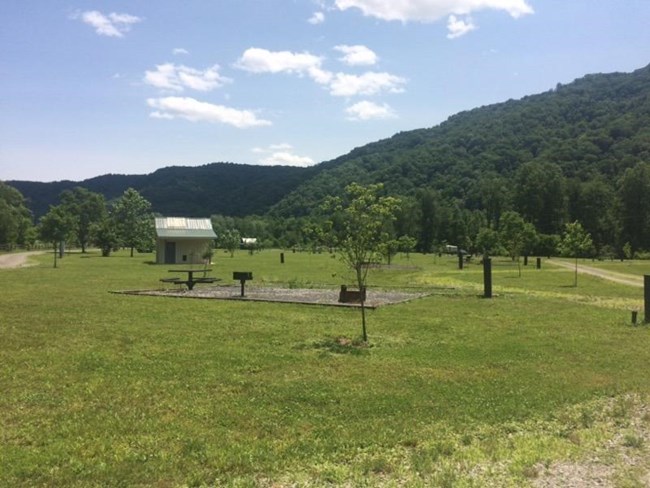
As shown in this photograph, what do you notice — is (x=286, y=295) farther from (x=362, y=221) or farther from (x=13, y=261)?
(x=13, y=261)

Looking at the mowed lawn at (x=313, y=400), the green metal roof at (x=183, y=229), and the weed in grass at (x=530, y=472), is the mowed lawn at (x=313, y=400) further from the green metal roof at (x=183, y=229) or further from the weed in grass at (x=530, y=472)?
the green metal roof at (x=183, y=229)

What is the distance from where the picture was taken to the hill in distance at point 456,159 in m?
106

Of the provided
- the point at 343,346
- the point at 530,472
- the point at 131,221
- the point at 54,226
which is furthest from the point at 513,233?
the point at 131,221

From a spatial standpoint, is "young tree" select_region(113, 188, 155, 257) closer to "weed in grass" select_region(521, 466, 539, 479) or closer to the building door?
the building door

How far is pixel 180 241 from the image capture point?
1966 inches

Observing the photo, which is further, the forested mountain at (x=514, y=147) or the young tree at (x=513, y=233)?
the forested mountain at (x=514, y=147)

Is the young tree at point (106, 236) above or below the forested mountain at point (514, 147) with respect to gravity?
below

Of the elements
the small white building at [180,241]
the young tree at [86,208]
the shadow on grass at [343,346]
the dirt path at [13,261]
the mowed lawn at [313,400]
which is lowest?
the dirt path at [13,261]

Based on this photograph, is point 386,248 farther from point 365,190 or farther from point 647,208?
point 647,208

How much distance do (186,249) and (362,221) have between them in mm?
41273

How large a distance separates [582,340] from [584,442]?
614cm

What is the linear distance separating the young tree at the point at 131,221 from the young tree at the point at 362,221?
63.0 metres

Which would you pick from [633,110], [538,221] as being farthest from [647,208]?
[633,110]

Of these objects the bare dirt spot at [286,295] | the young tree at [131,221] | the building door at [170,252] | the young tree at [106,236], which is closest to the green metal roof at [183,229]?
the building door at [170,252]
